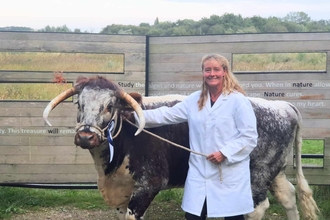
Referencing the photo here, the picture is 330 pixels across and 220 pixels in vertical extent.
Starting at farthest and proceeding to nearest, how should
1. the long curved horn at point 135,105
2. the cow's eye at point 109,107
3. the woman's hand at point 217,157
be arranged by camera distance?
the cow's eye at point 109,107
the long curved horn at point 135,105
the woman's hand at point 217,157

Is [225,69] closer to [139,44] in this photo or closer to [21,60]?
[139,44]

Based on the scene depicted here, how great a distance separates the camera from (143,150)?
512 centimetres

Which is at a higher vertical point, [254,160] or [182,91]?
[182,91]

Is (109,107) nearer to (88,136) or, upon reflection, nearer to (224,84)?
(88,136)

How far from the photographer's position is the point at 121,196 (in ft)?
17.1

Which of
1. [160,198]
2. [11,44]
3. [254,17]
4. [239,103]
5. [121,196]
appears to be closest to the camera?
[239,103]

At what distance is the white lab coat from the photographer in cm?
405

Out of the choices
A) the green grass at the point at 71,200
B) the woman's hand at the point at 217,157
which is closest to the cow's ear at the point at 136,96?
the woman's hand at the point at 217,157

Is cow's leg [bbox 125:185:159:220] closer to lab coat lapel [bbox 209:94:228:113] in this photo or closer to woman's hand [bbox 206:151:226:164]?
woman's hand [bbox 206:151:226:164]

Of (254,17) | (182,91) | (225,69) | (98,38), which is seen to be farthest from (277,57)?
(254,17)

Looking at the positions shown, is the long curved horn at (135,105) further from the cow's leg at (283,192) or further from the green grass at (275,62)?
the green grass at (275,62)

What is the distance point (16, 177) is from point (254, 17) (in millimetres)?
23288

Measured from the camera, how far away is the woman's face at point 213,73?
414cm

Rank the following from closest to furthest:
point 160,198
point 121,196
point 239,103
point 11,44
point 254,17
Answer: point 239,103, point 121,196, point 11,44, point 160,198, point 254,17
